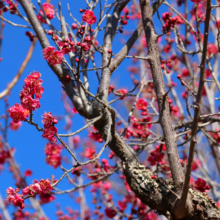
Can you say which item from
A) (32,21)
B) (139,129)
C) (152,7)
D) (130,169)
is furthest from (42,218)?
(152,7)

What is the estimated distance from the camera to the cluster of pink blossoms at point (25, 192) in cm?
196

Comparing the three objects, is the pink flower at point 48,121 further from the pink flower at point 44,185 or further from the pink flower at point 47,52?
the pink flower at point 47,52

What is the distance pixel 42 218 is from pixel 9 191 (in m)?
3.20

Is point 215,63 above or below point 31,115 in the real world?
above

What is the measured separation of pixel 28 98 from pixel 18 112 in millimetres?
111

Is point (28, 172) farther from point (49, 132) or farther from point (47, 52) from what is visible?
point (49, 132)

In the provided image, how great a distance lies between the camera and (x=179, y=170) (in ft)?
7.38

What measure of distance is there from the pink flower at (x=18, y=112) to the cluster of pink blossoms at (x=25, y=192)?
0.49 metres

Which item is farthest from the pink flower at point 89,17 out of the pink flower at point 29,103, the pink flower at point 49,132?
the pink flower at point 49,132

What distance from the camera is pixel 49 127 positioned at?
1.84 metres

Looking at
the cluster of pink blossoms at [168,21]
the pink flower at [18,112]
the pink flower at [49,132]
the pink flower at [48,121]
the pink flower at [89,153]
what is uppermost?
the cluster of pink blossoms at [168,21]

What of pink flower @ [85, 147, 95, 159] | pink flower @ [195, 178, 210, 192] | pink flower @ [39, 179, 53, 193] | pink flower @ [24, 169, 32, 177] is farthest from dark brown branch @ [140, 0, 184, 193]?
pink flower @ [24, 169, 32, 177]

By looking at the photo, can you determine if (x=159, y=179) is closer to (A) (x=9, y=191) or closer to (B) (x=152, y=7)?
(A) (x=9, y=191)

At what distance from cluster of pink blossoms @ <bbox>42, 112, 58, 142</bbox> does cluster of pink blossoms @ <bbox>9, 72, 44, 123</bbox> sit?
0.09 m
